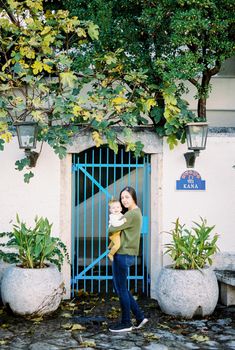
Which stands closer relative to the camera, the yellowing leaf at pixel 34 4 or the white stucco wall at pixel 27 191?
the yellowing leaf at pixel 34 4

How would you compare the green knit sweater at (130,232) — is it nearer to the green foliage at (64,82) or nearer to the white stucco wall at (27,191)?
the green foliage at (64,82)

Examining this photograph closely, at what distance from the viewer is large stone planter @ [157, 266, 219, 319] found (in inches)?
291

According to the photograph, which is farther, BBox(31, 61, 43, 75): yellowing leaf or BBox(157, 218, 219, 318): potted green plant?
BBox(31, 61, 43, 75): yellowing leaf

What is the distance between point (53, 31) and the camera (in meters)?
7.70

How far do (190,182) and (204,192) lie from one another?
0.27 metres

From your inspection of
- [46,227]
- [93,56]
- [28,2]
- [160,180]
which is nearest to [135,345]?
[46,227]

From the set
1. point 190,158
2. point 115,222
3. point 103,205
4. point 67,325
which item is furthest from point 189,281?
point 103,205

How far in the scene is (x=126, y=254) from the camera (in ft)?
21.9

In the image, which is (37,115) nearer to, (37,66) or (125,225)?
(37,66)

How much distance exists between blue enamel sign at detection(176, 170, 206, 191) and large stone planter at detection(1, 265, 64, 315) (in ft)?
7.95

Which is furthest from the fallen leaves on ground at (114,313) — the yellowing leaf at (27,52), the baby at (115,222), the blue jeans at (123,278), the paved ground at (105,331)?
the yellowing leaf at (27,52)

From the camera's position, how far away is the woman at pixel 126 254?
21.9 feet

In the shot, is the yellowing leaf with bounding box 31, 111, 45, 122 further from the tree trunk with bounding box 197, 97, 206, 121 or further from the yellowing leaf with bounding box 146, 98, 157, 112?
the tree trunk with bounding box 197, 97, 206, 121

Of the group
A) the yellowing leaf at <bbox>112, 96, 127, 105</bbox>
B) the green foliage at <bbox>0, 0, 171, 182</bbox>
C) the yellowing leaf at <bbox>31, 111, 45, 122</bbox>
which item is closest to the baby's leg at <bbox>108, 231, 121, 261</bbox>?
the green foliage at <bbox>0, 0, 171, 182</bbox>
